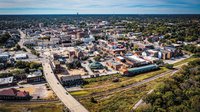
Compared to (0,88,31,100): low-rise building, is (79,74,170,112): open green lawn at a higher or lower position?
lower

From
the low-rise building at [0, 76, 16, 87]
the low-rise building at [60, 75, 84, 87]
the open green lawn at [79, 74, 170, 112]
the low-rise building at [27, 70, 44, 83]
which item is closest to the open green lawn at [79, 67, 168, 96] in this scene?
the low-rise building at [60, 75, 84, 87]

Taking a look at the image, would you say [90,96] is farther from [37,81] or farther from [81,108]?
[37,81]

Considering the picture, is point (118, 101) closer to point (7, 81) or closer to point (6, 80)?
point (7, 81)

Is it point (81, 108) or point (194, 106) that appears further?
point (81, 108)

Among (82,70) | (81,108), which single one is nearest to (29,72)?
(82,70)

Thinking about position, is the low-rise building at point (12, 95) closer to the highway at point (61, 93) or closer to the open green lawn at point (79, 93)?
the highway at point (61, 93)

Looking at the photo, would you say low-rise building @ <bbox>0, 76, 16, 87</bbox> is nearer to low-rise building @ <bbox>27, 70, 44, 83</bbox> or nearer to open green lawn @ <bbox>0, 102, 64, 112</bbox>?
low-rise building @ <bbox>27, 70, 44, 83</bbox>
